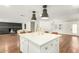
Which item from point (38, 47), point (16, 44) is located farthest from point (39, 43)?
point (16, 44)

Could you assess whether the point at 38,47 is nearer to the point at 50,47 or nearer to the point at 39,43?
the point at 39,43

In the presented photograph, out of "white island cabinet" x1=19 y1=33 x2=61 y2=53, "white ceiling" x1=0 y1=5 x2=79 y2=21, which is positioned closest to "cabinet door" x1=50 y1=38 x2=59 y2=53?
"white island cabinet" x1=19 y1=33 x2=61 y2=53

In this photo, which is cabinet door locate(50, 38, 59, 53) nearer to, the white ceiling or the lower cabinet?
the lower cabinet

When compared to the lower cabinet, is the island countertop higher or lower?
higher

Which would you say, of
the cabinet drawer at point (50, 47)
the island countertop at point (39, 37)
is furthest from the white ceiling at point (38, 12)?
the cabinet drawer at point (50, 47)

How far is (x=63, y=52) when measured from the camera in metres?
1.31

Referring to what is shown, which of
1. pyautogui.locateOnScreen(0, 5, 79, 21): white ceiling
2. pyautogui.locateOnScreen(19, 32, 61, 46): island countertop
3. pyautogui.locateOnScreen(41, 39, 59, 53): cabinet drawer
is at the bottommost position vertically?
pyautogui.locateOnScreen(41, 39, 59, 53): cabinet drawer

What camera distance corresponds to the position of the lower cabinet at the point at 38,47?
1292 mm

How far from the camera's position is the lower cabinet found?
4.24 feet

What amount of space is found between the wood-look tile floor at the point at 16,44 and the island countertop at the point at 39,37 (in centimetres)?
12
